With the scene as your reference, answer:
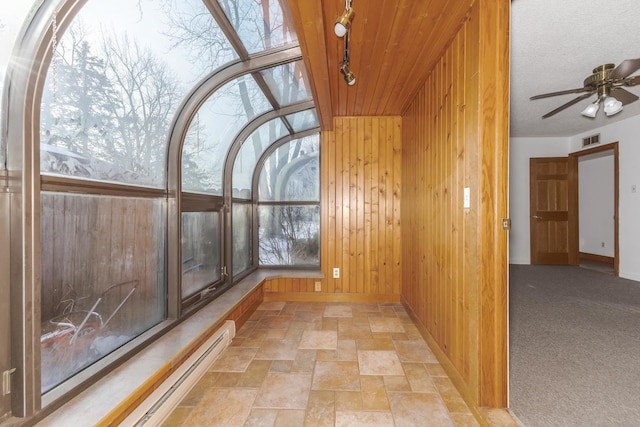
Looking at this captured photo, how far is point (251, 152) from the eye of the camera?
349 cm

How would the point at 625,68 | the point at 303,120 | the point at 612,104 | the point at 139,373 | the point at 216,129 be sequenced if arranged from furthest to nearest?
the point at 303,120 < the point at 612,104 < the point at 216,129 < the point at 625,68 < the point at 139,373

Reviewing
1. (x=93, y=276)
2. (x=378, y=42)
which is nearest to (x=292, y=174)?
(x=378, y=42)

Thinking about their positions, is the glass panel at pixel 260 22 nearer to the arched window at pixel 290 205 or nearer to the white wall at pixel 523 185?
the arched window at pixel 290 205

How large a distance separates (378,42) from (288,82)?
37.2 inches

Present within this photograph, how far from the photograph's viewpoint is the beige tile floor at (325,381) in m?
1.56

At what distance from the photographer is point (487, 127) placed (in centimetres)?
150

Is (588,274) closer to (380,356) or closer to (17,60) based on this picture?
(380,356)

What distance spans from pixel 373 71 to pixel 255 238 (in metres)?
2.56

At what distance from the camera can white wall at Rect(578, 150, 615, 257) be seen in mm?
5852

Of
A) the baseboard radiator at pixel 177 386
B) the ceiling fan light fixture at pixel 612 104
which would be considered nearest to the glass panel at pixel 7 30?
the baseboard radiator at pixel 177 386

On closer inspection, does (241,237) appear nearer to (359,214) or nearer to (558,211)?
(359,214)

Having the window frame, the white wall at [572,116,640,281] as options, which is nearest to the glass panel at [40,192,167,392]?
the window frame

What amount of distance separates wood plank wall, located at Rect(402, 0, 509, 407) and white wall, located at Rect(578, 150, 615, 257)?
5867mm

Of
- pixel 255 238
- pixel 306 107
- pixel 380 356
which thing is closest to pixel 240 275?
pixel 255 238
